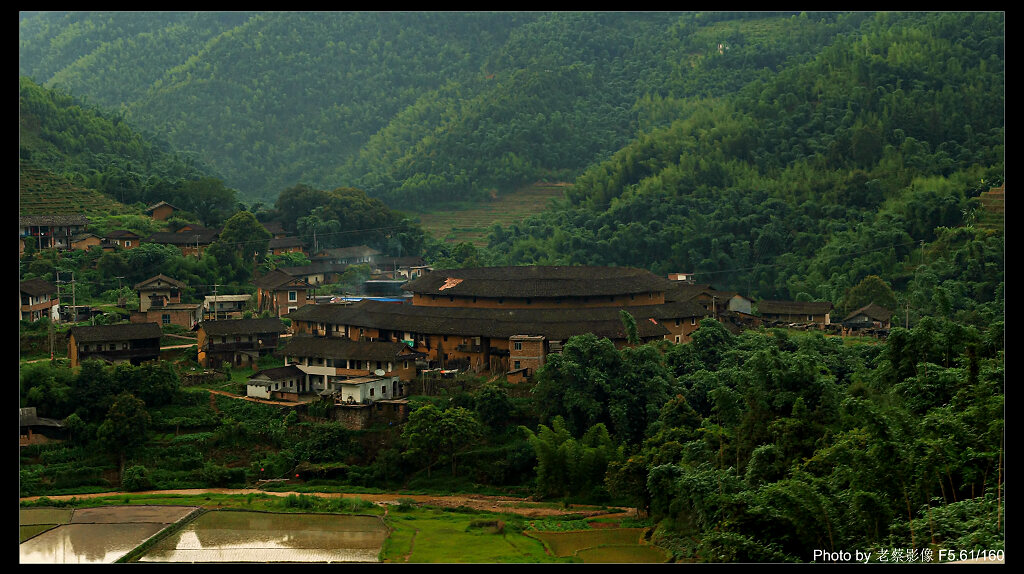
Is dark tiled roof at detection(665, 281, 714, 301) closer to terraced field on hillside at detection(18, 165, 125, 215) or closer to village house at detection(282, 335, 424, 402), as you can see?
village house at detection(282, 335, 424, 402)

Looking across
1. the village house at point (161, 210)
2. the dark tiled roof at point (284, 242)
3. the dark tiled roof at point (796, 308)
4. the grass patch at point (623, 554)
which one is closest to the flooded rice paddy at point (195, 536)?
the grass patch at point (623, 554)

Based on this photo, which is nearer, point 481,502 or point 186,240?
point 481,502

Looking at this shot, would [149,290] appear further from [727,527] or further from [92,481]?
[727,527]

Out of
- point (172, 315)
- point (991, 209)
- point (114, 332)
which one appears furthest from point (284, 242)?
point (991, 209)

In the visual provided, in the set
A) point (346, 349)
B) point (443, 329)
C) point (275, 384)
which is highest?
point (443, 329)

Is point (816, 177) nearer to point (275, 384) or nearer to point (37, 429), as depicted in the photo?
point (275, 384)
